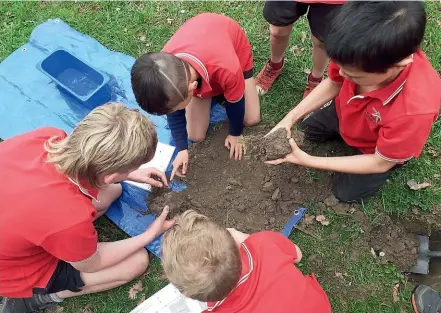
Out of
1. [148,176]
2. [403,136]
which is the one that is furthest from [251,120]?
[403,136]

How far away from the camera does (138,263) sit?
10.4ft

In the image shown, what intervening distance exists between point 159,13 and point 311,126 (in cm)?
206

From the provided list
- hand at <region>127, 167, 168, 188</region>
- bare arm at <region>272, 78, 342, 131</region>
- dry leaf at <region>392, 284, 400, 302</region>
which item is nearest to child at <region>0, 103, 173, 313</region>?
hand at <region>127, 167, 168, 188</region>

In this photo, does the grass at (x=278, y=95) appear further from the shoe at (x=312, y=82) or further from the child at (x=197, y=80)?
the child at (x=197, y=80)

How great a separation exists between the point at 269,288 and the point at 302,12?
1982 millimetres

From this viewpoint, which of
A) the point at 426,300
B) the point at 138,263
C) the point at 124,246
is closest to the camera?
the point at 426,300

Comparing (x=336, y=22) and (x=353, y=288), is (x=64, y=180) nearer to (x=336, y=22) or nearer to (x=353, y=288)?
(x=336, y=22)

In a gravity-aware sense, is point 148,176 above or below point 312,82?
below

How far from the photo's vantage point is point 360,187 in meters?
3.10

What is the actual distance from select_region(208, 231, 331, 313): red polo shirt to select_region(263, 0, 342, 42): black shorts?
63.1 inches

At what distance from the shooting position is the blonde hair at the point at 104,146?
2.31m

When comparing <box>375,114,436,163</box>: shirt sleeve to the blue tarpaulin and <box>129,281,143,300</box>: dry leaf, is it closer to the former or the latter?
the blue tarpaulin

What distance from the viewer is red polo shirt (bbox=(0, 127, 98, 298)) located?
232 cm

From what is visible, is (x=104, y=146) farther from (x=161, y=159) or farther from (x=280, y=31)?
(x=280, y=31)
